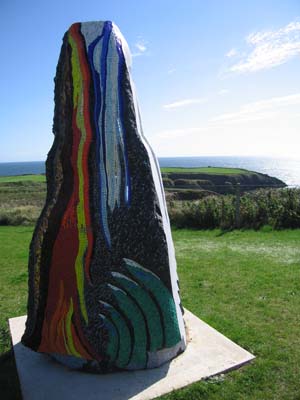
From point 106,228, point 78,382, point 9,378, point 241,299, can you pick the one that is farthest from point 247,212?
point 9,378

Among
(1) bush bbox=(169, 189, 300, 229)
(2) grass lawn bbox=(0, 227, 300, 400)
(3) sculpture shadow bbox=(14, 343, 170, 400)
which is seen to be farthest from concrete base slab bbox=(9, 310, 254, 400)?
(1) bush bbox=(169, 189, 300, 229)

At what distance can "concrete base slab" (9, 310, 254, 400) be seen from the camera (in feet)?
11.6

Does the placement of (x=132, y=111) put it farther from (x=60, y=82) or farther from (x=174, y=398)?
(x=174, y=398)

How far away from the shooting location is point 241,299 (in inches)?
237

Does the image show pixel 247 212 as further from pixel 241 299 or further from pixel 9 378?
pixel 9 378

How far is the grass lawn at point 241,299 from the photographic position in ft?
12.1

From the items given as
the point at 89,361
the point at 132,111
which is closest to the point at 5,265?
the point at 89,361

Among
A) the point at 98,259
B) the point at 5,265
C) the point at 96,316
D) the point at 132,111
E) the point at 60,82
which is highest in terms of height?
the point at 60,82

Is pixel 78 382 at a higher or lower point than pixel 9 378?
higher

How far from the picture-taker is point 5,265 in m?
8.72

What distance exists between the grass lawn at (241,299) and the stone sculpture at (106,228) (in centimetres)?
70

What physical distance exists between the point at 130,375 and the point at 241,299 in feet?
9.09

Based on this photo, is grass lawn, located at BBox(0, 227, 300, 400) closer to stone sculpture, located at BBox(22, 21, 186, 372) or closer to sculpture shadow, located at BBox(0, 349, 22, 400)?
sculpture shadow, located at BBox(0, 349, 22, 400)

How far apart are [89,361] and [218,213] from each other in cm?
930
